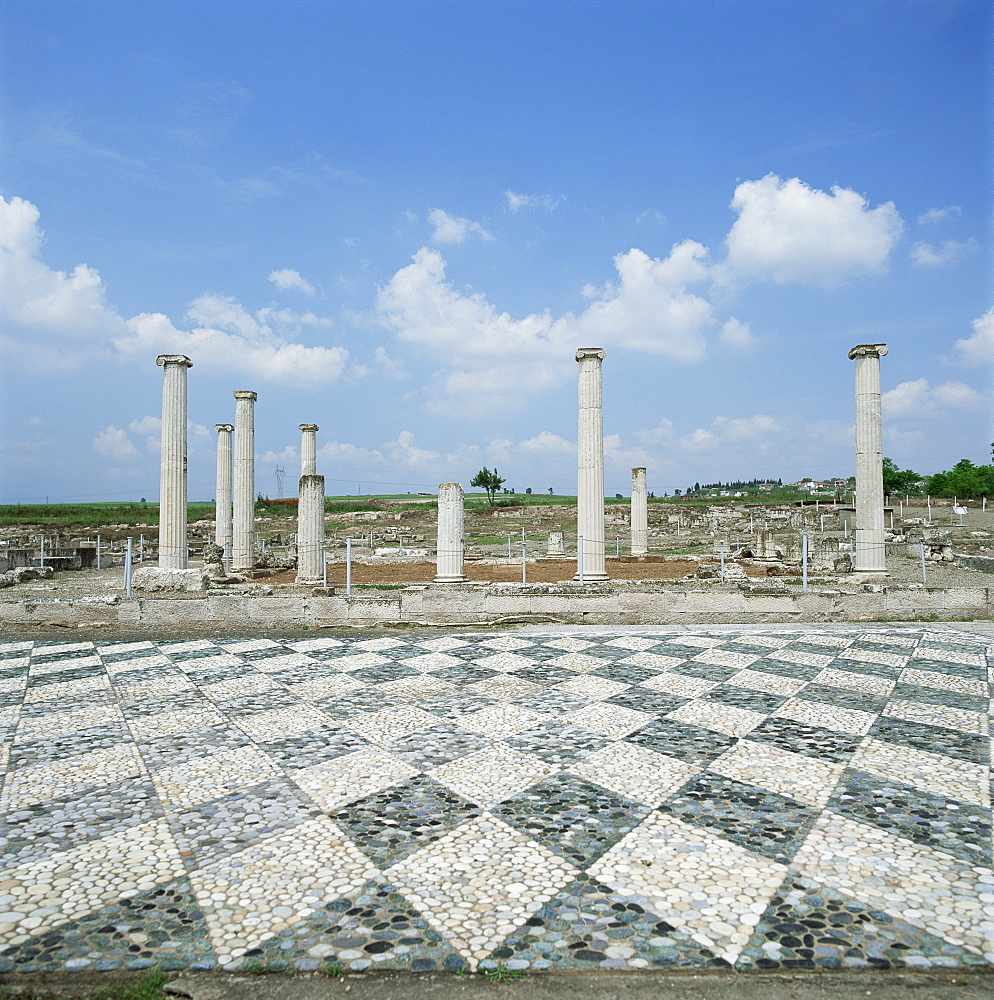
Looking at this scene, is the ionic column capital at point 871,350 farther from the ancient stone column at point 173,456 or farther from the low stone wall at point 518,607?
the ancient stone column at point 173,456

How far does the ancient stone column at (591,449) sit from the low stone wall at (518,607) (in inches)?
100

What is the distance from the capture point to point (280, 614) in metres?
9.29

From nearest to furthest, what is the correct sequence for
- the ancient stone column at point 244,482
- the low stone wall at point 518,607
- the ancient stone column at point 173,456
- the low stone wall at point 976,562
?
the low stone wall at point 518,607, the ancient stone column at point 173,456, the low stone wall at point 976,562, the ancient stone column at point 244,482

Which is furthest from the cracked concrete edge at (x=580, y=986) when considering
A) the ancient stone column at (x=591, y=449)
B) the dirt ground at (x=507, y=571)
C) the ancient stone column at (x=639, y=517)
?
the ancient stone column at (x=639, y=517)

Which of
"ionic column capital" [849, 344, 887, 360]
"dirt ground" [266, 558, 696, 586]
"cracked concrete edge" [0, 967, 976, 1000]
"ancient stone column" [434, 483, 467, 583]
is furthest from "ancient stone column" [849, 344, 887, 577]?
"cracked concrete edge" [0, 967, 976, 1000]

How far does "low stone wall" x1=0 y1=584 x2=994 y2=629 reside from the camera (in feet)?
30.3

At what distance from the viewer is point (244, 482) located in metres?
19.8

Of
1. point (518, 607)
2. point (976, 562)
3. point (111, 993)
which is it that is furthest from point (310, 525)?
point (976, 562)

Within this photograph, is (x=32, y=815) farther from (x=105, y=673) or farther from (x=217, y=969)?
(x=105, y=673)

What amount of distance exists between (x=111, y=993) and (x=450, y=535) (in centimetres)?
1086

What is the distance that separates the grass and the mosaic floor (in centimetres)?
9

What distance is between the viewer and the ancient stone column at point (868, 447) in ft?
39.3

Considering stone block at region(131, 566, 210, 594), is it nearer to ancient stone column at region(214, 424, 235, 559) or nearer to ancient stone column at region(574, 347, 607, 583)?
ancient stone column at region(574, 347, 607, 583)

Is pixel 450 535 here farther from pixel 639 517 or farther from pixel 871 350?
pixel 639 517
